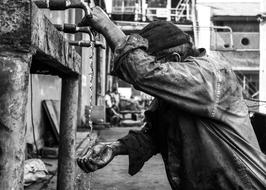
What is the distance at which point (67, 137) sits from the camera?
10.9 ft

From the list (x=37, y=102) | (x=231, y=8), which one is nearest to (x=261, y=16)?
(x=231, y=8)

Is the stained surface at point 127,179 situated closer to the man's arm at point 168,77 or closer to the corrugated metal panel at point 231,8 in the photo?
the man's arm at point 168,77

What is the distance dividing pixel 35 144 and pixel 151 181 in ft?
7.02

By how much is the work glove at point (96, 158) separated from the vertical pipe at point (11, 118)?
63 cm

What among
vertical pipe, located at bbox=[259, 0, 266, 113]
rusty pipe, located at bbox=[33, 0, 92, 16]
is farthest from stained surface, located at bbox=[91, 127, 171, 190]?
vertical pipe, located at bbox=[259, 0, 266, 113]

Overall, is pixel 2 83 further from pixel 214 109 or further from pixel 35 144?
pixel 35 144

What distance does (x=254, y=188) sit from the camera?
6.07 feet

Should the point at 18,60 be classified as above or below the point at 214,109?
above

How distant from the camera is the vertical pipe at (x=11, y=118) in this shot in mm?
1528

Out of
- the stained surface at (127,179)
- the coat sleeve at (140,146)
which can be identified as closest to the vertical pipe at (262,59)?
the stained surface at (127,179)

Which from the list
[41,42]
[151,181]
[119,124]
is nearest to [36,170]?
[151,181]

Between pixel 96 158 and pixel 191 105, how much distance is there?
2.35 feet

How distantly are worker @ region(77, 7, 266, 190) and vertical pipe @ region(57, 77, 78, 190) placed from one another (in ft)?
4.61

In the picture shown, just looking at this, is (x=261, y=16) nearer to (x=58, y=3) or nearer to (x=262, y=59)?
(x=262, y=59)
